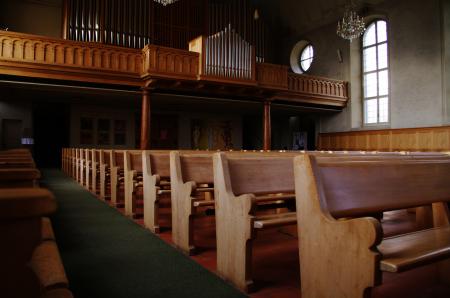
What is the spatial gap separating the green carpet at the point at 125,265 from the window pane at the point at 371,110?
1121cm

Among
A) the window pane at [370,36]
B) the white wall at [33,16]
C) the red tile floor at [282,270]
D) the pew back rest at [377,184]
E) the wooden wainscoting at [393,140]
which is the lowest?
the red tile floor at [282,270]

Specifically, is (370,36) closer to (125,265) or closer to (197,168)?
(197,168)

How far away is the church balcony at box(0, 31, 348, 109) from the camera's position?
8711 millimetres

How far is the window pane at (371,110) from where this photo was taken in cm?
1278

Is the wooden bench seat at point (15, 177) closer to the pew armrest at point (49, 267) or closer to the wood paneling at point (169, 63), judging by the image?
the pew armrest at point (49, 267)

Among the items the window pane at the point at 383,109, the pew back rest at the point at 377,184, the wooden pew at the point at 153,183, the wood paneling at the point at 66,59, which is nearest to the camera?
the pew back rest at the point at 377,184

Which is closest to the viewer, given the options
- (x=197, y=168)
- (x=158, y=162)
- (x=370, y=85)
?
(x=197, y=168)

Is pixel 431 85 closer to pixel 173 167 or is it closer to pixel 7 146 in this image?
pixel 173 167

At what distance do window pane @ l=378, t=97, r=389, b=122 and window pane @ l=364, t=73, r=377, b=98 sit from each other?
416 millimetres

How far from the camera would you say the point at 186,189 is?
2.76m

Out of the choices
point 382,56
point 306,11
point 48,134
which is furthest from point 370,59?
point 48,134

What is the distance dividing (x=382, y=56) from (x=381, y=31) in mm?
863

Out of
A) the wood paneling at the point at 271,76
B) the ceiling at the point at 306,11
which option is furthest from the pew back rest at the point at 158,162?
the ceiling at the point at 306,11

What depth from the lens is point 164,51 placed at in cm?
982
